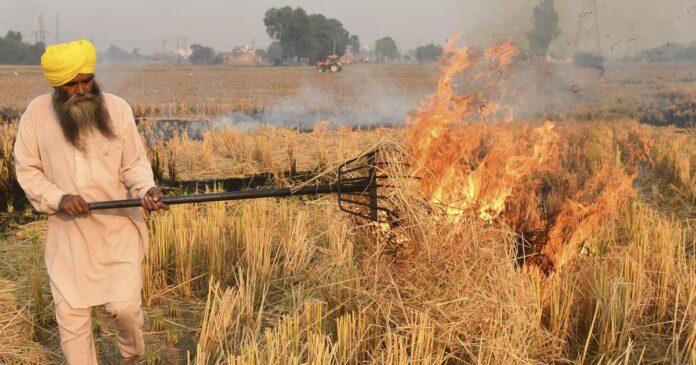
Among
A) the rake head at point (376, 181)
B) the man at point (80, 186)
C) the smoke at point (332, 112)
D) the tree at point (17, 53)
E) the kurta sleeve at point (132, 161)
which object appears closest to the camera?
the man at point (80, 186)

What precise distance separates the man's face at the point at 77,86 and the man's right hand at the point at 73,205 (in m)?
0.54

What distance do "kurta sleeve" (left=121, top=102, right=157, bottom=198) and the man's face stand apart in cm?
22

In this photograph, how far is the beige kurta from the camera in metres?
3.24

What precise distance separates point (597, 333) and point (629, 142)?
6883 mm

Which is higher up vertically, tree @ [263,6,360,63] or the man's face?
tree @ [263,6,360,63]

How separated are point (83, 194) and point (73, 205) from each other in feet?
0.67

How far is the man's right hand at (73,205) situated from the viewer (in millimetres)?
3090

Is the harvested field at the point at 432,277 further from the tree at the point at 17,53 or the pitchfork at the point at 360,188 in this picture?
the tree at the point at 17,53

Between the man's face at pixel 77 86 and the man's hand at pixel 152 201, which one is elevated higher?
the man's face at pixel 77 86

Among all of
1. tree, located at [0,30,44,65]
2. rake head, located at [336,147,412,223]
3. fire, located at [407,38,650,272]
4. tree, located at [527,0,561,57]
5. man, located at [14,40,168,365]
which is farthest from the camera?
tree, located at [0,30,44,65]

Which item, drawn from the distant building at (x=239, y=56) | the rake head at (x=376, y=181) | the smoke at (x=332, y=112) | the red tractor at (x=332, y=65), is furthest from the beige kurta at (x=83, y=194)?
the distant building at (x=239, y=56)

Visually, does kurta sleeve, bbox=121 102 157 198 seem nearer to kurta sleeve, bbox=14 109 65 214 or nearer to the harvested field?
kurta sleeve, bbox=14 109 65 214

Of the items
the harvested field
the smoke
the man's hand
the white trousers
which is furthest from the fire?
the smoke

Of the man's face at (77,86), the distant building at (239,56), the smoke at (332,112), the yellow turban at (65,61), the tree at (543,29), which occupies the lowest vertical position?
the smoke at (332,112)
